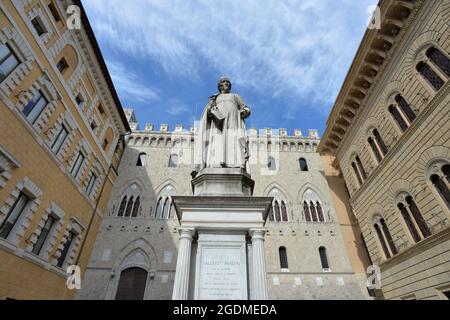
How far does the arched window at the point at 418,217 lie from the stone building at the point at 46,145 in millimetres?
16766

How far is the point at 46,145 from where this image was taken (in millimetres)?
11344

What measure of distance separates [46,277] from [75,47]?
12.2 meters

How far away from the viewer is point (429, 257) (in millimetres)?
9398

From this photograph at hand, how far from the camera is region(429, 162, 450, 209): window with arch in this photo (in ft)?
29.3

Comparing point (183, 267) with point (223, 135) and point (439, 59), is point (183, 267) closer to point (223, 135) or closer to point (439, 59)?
point (223, 135)

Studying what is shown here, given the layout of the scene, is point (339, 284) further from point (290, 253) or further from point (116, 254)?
point (116, 254)

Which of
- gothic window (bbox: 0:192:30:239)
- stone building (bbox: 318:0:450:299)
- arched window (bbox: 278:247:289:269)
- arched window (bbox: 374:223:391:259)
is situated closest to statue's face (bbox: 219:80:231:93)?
stone building (bbox: 318:0:450:299)

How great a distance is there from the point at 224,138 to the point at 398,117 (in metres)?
10.4

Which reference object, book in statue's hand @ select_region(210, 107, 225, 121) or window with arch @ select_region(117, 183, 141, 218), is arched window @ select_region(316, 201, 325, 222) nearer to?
window with arch @ select_region(117, 183, 141, 218)

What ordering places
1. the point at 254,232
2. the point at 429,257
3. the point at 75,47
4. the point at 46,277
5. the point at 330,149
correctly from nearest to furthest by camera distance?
1. the point at 254,232
2. the point at 429,257
3. the point at 46,277
4. the point at 75,47
5. the point at 330,149

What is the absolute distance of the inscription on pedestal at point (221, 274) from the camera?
132 inches

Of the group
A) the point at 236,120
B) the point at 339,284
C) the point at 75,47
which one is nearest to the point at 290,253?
the point at 339,284
